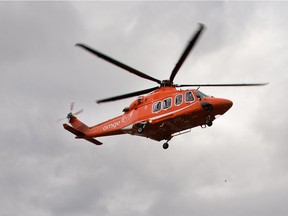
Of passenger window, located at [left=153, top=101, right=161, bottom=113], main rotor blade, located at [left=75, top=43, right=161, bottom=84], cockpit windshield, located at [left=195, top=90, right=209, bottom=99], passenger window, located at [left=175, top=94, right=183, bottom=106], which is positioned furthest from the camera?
passenger window, located at [left=153, top=101, right=161, bottom=113]

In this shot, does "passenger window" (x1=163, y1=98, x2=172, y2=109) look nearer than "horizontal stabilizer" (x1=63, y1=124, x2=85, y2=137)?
Yes

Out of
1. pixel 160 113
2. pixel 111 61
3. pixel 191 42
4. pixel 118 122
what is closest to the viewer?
pixel 191 42

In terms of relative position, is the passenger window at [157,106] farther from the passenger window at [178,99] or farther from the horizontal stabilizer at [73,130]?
the horizontal stabilizer at [73,130]

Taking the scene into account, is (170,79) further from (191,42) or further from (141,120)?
(191,42)

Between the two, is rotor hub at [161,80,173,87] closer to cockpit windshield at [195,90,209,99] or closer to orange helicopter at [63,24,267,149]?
orange helicopter at [63,24,267,149]

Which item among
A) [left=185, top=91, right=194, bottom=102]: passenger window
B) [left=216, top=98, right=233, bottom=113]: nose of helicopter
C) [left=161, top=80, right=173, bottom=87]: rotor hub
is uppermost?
[left=161, top=80, right=173, bottom=87]: rotor hub

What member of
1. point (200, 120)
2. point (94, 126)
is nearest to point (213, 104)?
point (200, 120)

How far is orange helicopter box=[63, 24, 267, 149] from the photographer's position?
131 ft

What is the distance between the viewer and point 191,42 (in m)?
36.7

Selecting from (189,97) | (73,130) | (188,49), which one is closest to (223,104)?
(189,97)

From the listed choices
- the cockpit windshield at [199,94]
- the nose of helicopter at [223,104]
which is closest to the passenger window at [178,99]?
the cockpit windshield at [199,94]

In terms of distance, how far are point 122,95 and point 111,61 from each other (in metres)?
5.30

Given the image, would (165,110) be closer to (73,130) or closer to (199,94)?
(199,94)

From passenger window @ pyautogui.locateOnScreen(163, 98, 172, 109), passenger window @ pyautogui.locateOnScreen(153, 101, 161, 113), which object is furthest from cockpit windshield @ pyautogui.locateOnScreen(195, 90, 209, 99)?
passenger window @ pyautogui.locateOnScreen(153, 101, 161, 113)
